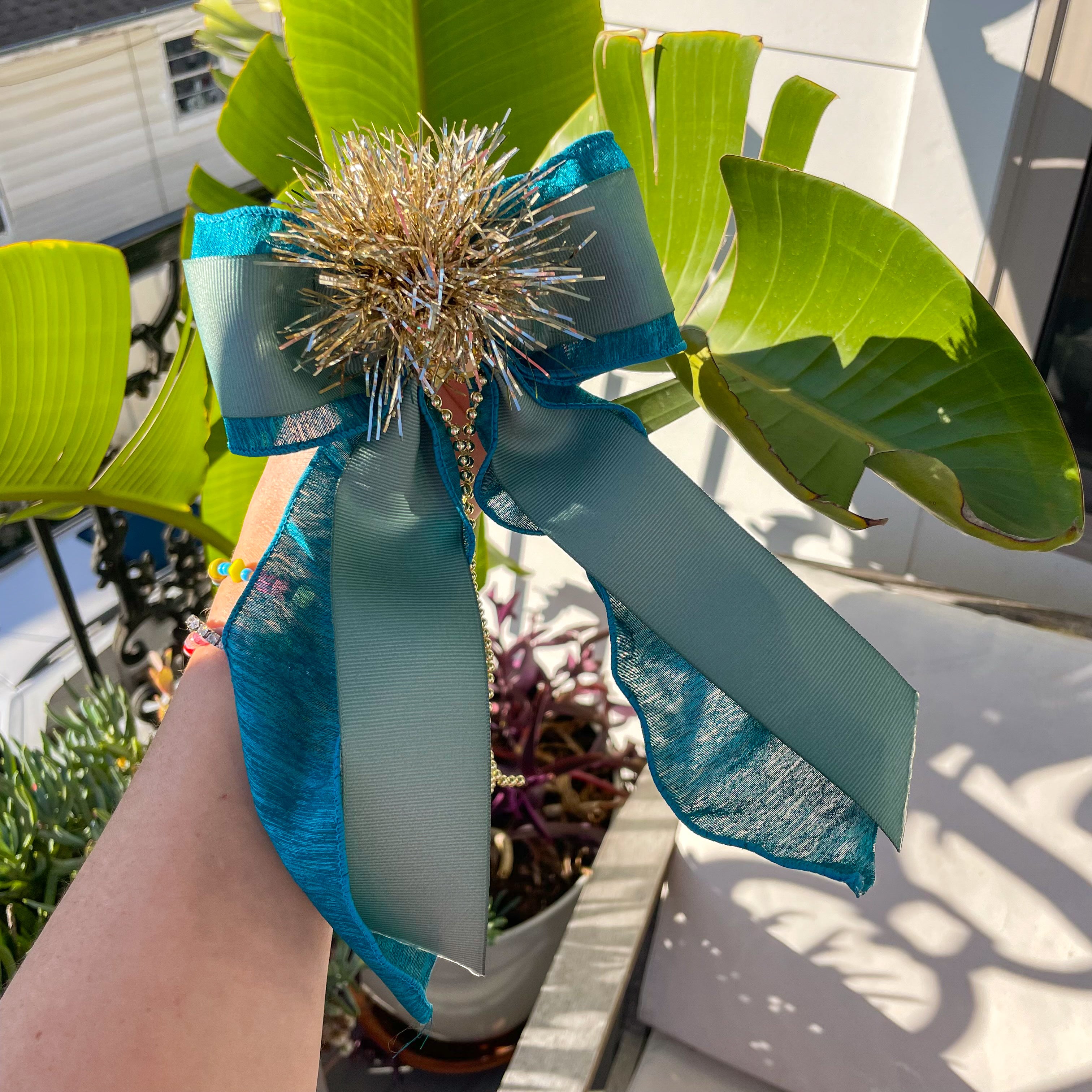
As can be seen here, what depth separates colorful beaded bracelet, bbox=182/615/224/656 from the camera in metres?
0.50

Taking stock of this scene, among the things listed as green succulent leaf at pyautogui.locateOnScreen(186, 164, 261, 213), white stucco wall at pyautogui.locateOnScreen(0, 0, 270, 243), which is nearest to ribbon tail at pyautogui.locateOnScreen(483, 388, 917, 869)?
green succulent leaf at pyautogui.locateOnScreen(186, 164, 261, 213)

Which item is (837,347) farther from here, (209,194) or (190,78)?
(190,78)

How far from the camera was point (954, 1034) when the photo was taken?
847 mm

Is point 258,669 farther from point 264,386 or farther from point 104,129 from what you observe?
point 104,129

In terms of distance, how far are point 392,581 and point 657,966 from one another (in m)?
0.76

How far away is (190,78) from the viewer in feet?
10.5

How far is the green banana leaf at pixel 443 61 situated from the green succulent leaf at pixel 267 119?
163 mm

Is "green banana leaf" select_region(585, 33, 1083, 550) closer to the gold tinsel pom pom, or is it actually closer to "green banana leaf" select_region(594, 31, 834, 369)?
"green banana leaf" select_region(594, 31, 834, 369)

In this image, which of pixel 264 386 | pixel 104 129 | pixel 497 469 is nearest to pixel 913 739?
pixel 497 469

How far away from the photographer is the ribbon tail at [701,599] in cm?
44

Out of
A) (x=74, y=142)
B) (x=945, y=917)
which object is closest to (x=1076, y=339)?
(x=945, y=917)

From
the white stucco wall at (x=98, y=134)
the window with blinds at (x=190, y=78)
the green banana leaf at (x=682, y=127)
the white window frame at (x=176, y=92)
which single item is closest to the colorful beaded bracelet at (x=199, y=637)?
the green banana leaf at (x=682, y=127)

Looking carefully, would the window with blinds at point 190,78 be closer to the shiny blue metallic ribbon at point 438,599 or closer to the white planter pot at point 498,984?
the white planter pot at point 498,984

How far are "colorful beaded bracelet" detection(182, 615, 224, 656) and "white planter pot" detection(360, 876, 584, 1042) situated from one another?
0.62 meters
